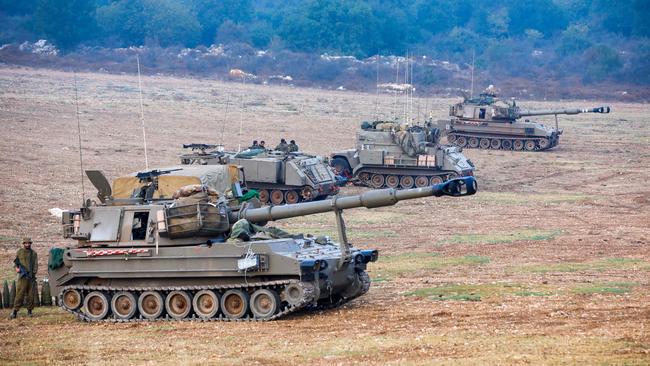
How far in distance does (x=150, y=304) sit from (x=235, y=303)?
1.56 m

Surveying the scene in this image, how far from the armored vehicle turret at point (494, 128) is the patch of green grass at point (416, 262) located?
1137 inches

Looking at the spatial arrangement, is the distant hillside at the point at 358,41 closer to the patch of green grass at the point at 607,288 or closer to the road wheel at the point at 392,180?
the road wheel at the point at 392,180

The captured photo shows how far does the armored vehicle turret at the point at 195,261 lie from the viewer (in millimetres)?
19344

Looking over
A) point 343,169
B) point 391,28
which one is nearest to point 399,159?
point 343,169

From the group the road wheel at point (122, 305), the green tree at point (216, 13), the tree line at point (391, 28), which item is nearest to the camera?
the road wheel at point (122, 305)

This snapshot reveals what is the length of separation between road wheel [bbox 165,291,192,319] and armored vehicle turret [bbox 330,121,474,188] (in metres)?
21.6

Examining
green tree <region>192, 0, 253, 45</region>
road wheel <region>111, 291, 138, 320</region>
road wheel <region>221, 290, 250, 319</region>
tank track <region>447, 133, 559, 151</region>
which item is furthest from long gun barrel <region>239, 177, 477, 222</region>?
green tree <region>192, 0, 253, 45</region>

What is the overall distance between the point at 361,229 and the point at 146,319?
11.7 meters

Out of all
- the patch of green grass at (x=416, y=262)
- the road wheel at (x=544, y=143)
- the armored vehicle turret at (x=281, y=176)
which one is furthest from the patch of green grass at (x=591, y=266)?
the road wheel at (x=544, y=143)

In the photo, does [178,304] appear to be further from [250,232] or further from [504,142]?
[504,142]

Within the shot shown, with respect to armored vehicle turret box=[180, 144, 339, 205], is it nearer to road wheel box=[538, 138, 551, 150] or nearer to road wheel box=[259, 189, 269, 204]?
road wheel box=[259, 189, 269, 204]

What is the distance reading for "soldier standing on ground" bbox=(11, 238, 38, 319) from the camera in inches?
816

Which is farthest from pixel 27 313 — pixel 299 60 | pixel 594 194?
pixel 299 60

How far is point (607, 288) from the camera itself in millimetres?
21156
